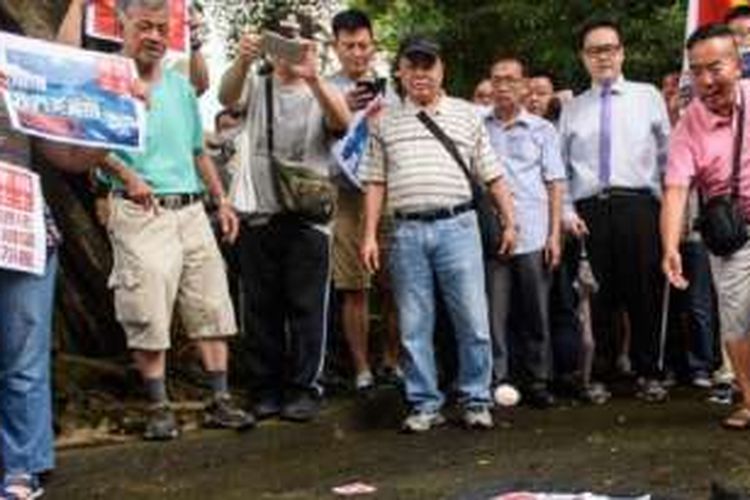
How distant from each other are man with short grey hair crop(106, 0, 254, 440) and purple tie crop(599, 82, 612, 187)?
221cm

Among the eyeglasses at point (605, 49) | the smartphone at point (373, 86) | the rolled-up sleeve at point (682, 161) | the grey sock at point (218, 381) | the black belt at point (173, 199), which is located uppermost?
the eyeglasses at point (605, 49)

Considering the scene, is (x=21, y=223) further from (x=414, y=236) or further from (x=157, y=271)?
(x=414, y=236)

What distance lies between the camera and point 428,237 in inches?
265

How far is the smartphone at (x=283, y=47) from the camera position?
652 cm

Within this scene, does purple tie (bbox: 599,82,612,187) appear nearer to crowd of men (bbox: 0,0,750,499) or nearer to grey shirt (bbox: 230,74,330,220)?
crowd of men (bbox: 0,0,750,499)

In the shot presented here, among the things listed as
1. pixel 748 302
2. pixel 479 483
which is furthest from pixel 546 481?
pixel 748 302

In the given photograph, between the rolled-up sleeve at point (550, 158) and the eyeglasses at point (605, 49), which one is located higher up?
the eyeglasses at point (605, 49)

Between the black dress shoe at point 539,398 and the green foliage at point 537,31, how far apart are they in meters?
6.31

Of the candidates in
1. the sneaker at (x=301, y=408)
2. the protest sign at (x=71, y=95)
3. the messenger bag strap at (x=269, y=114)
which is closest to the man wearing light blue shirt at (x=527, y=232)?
the sneaker at (x=301, y=408)

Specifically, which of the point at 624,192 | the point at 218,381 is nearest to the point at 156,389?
the point at 218,381

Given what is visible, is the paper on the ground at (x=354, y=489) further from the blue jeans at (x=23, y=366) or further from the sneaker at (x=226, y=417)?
the blue jeans at (x=23, y=366)

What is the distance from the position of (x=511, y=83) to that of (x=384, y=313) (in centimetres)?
168

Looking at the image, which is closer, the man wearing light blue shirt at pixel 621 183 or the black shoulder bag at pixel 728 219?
the black shoulder bag at pixel 728 219

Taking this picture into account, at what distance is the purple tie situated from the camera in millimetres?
7520
